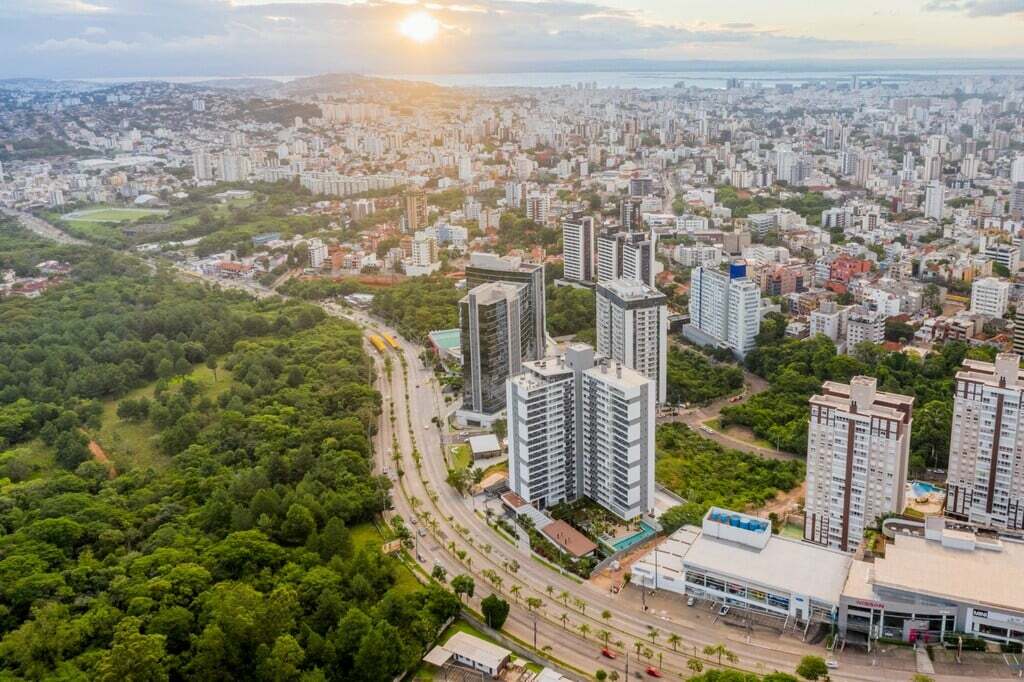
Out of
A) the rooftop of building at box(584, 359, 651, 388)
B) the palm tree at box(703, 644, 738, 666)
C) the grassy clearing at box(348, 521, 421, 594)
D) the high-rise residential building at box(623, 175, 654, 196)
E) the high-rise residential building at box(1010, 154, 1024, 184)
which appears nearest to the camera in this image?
the palm tree at box(703, 644, 738, 666)

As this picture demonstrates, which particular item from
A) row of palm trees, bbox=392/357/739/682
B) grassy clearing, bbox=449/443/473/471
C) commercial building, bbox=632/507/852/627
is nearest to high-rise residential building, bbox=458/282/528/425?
grassy clearing, bbox=449/443/473/471

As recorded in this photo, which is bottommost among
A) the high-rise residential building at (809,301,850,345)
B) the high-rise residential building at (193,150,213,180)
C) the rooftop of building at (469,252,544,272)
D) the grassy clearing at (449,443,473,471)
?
the grassy clearing at (449,443,473,471)

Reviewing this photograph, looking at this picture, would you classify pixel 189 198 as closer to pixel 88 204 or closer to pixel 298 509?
pixel 88 204

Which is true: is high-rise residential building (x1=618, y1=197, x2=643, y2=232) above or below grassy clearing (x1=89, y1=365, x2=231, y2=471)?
above

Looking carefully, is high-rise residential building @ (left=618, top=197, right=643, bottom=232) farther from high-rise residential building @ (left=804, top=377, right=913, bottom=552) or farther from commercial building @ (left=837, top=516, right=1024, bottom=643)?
commercial building @ (left=837, top=516, right=1024, bottom=643)

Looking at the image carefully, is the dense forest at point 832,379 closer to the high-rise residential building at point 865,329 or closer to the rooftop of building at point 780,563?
the high-rise residential building at point 865,329
